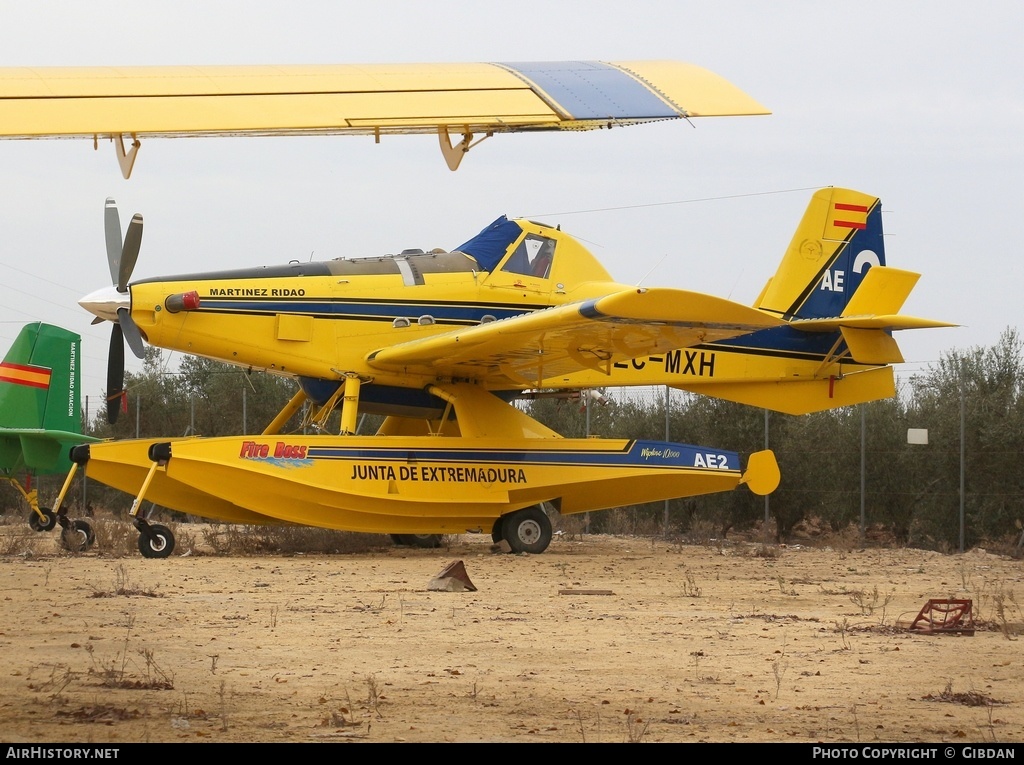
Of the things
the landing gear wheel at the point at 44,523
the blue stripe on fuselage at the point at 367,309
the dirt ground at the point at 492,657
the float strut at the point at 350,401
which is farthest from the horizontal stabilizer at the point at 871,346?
the landing gear wheel at the point at 44,523

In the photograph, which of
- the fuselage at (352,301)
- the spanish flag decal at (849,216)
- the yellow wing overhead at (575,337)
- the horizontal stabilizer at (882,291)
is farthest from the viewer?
the spanish flag decal at (849,216)

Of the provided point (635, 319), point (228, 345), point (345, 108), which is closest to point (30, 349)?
point (228, 345)

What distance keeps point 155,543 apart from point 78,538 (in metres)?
1.47

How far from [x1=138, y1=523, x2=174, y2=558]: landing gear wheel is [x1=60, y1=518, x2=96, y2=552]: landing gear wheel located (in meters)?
1.21

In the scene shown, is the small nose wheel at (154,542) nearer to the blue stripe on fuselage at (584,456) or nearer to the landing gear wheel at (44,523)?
the blue stripe on fuselage at (584,456)

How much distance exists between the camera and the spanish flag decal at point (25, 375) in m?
17.6

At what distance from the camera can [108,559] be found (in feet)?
44.2

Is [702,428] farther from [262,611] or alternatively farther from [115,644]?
[115,644]

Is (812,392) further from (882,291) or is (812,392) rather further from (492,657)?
(492,657)

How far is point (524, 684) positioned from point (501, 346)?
25.7 ft

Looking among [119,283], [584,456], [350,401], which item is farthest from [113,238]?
[584,456]

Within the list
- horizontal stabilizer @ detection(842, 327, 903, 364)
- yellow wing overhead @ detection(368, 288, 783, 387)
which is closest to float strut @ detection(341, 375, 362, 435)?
yellow wing overhead @ detection(368, 288, 783, 387)

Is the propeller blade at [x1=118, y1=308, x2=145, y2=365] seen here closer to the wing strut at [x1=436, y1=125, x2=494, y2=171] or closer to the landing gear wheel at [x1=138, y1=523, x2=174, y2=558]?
the landing gear wheel at [x1=138, y1=523, x2=174, y2=558]

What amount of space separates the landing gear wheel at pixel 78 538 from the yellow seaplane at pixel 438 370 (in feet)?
2.04
